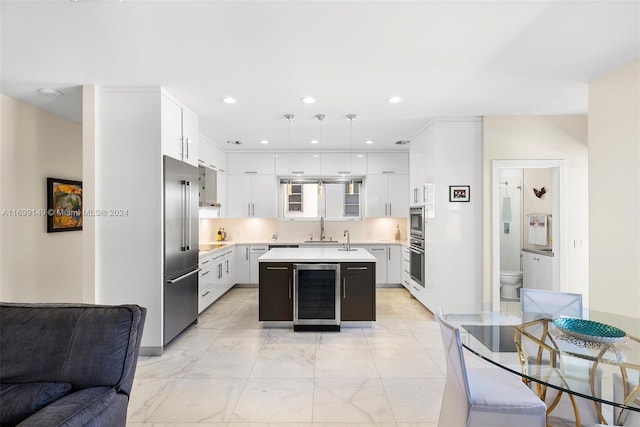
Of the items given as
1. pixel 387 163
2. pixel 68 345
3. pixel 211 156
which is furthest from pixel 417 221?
pixel 68 345

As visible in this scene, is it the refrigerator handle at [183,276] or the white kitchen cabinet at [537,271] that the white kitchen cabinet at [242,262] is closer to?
the refrigerator handle at [183,276]

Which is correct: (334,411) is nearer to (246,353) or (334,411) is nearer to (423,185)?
(246,353)

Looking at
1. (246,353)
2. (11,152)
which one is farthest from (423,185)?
(11,152)

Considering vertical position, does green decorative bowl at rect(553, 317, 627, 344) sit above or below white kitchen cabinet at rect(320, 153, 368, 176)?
below

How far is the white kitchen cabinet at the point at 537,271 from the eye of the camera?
15.9 feet

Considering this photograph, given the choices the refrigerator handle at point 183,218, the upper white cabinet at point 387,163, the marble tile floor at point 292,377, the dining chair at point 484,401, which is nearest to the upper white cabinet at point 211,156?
the refrigerator handle at point 183,218

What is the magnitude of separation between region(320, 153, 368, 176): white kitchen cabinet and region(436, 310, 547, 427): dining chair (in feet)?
15.5

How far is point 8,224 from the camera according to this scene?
345 centimetres

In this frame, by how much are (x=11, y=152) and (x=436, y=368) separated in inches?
195

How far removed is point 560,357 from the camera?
1.75m

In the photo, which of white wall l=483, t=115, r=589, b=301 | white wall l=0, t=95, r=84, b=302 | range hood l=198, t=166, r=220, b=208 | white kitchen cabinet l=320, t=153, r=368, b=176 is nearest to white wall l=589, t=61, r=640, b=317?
white wall l=483, t=115, r=589, b=301

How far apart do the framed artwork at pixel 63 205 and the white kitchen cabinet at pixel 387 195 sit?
4.65 m

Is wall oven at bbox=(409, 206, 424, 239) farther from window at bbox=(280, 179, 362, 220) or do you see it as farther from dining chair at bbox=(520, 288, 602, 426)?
dining chair at bbox=(520, 288, 602, 426)

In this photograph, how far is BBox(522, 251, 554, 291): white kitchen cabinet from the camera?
4.86 m
